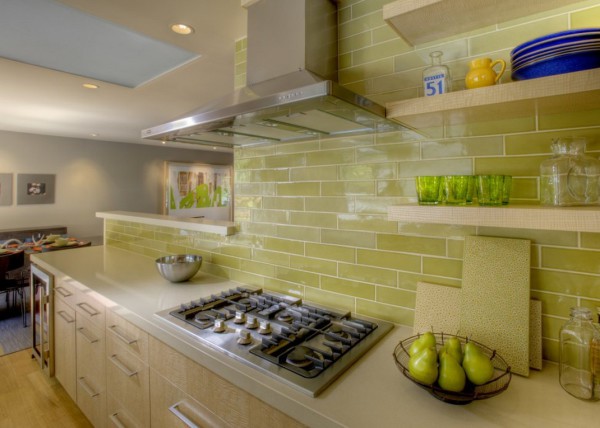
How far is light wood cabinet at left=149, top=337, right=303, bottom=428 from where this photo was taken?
92cm

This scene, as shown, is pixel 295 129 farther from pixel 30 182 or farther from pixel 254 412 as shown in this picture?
pixel 30 182

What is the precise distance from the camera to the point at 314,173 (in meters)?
1.54

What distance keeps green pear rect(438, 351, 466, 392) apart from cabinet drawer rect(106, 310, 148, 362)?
1121mm

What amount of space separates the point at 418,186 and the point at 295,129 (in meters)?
0.58

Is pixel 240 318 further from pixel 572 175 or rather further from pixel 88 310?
pixel 572 175

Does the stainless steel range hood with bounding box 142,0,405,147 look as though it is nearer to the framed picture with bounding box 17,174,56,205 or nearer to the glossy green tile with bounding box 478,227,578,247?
the glossy green tile with bounding box 478,227,578,247

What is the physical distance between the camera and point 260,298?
1508 mm

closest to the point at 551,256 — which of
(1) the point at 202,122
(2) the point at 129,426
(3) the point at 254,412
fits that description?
(3) the point at 254,412

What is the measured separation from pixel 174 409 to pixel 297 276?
2.39 feet

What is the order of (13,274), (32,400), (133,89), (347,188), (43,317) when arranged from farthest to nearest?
(13,274), (133,89), (43,317), (32,400), (347,188)

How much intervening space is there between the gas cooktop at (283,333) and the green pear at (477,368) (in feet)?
1.07

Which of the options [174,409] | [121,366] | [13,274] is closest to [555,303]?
[174,409]

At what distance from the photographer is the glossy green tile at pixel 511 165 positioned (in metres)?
1.01

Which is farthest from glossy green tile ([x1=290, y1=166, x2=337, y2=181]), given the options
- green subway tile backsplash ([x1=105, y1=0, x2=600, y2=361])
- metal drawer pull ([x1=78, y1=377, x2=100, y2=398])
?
metal drawer pull ([x1=78, y1=377, x2=100, y2=398])
